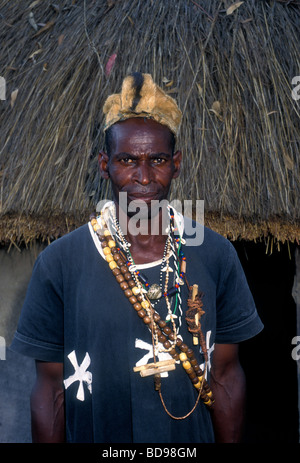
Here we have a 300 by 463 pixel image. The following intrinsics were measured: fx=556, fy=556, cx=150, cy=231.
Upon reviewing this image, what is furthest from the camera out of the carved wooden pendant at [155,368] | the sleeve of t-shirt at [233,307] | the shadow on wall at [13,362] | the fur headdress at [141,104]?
the shadow on wall at [13,362]

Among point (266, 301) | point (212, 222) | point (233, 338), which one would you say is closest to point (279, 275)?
point (266, 301)

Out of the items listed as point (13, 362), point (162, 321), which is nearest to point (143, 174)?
point (162, 321)

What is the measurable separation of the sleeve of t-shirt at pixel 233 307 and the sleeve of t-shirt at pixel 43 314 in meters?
0.56

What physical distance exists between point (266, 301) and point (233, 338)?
3.68 m

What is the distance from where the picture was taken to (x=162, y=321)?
5.95 feet

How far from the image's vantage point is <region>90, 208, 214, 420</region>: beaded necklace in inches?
70.4

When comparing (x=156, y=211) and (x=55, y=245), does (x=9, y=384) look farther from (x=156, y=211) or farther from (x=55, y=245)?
(x=156, y=211)

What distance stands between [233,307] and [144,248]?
377 mm

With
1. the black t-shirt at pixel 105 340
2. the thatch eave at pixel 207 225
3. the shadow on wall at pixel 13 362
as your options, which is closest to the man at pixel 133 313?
the black t-shirt at pixel 105 340

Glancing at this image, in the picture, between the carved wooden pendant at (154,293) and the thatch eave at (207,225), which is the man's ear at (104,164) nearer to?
the carved wooden pendant at (154,293)

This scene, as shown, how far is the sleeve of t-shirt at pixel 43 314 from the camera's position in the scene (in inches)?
72.0

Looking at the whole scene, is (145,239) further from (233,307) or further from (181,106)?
(181,106)

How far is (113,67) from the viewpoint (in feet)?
10.6

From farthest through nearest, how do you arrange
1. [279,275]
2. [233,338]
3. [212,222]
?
1. [279,275]
2. [212,222]
3. [233,338]
